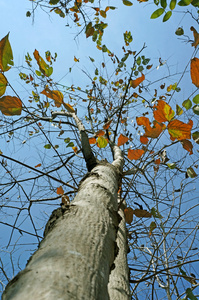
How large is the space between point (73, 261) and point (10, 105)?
2.42ft

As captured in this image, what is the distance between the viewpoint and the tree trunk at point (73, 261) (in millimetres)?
291

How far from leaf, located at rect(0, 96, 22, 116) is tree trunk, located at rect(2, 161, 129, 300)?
0.52 metres

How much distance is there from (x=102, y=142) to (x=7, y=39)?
0.83 metres

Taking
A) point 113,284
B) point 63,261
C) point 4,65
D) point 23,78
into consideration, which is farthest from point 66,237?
point 23,78

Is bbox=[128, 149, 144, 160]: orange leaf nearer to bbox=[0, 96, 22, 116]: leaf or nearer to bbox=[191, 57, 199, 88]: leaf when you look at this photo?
bbox=[191, 57, 199, 88]: leaf

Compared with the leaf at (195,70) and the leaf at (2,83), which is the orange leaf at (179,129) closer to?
the leaf at (195,70)

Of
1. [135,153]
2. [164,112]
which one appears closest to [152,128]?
[164,112]

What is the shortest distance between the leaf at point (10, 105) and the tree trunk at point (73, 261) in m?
0.52

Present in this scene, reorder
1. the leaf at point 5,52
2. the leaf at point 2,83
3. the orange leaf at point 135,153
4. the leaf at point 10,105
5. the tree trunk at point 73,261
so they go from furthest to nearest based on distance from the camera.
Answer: the orange leaf at point 135,153 → the leaf at point 10,105 → the leaf at point 2,83 → the leaf at point 5,52 → the tree trunk at point 73,261

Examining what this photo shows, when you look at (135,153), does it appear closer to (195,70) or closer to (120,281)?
(195,70)

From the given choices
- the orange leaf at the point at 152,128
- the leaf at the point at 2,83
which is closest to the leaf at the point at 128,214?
the orange leaf at the point at 152,128

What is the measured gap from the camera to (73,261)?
354 mm

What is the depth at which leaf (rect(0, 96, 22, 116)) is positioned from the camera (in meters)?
0.85

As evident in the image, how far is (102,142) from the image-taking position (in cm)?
133
